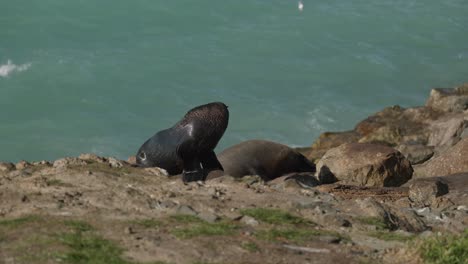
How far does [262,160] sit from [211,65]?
1775cm

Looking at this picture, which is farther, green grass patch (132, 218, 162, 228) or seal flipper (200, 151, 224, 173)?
seal flipper (200, 151, 224, 173)

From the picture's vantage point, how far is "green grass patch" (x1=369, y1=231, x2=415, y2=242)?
34.3 ft

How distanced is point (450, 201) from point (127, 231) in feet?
21.7

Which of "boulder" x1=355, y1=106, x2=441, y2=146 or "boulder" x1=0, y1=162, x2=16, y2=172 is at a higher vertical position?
"boulder" x1=0, y1=162, x2=16, y2=172

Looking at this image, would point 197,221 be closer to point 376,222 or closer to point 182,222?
point 182,222

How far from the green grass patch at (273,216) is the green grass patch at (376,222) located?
28.4 inches

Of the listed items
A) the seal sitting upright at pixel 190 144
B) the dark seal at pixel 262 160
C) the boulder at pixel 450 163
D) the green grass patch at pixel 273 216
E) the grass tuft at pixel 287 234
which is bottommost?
the dark seal at pixel 262 160

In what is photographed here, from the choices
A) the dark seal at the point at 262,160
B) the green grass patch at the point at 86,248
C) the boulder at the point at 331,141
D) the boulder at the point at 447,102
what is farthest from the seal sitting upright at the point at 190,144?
the boulder at the point at 447,102

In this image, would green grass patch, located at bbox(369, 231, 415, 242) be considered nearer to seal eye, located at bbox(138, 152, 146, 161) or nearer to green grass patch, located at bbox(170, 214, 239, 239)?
green grass patch, located at bbox(170, 214, 239, 239)

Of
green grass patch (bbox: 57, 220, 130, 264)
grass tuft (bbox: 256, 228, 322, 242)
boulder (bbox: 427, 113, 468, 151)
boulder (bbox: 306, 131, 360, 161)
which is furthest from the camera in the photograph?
boulder (bbox: 306, 131, 360, 161)

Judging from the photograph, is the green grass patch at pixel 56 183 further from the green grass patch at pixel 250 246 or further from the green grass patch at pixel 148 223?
the green grass patch at pixel 250 246

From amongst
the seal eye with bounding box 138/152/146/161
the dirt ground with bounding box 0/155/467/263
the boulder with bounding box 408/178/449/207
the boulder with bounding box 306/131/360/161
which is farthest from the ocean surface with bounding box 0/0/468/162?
the dirt ground with bounding box 0/155/467/263

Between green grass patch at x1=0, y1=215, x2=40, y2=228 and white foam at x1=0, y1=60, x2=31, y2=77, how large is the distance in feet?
87.1

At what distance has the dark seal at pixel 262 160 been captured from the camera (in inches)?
818
